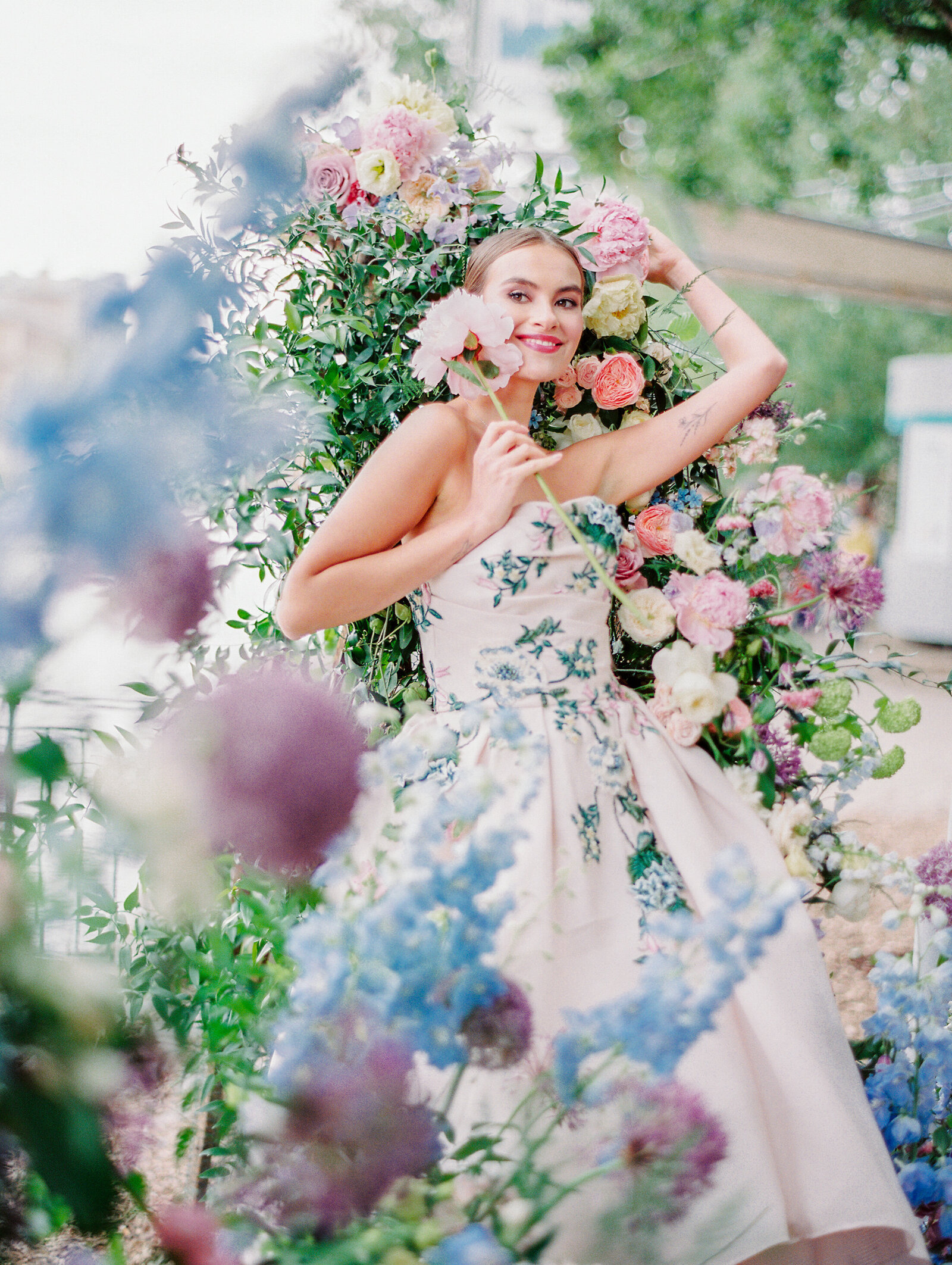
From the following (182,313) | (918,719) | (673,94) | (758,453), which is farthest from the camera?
(673,94)

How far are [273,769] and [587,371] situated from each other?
1.59 metres

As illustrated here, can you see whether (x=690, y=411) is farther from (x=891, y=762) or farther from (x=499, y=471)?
(x=891, y=762)

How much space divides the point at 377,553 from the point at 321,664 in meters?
0.50

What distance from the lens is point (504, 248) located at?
1747 millimetres

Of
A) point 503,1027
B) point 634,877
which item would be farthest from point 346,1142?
point 634,877

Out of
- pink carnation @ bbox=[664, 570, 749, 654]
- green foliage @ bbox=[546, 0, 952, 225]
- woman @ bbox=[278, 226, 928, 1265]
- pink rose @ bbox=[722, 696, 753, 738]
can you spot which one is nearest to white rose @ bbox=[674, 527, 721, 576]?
pink carnation @ bbox=[664, 570, 749, 654]

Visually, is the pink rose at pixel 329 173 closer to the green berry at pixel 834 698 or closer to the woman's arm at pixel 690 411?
the woman's arm at pixel 690 411

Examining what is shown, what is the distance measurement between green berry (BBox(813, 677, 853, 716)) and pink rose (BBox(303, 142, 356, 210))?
1268 mm

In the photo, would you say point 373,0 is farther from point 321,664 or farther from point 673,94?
point 321,664

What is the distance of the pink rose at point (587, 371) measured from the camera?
1911 millimetres

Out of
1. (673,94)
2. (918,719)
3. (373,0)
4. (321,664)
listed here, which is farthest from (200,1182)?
(373,0)

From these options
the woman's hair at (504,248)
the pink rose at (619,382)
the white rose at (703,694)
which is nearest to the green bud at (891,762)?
the white rose at (703,694)

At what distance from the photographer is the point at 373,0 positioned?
852 cm

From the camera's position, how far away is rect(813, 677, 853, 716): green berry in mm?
1727
